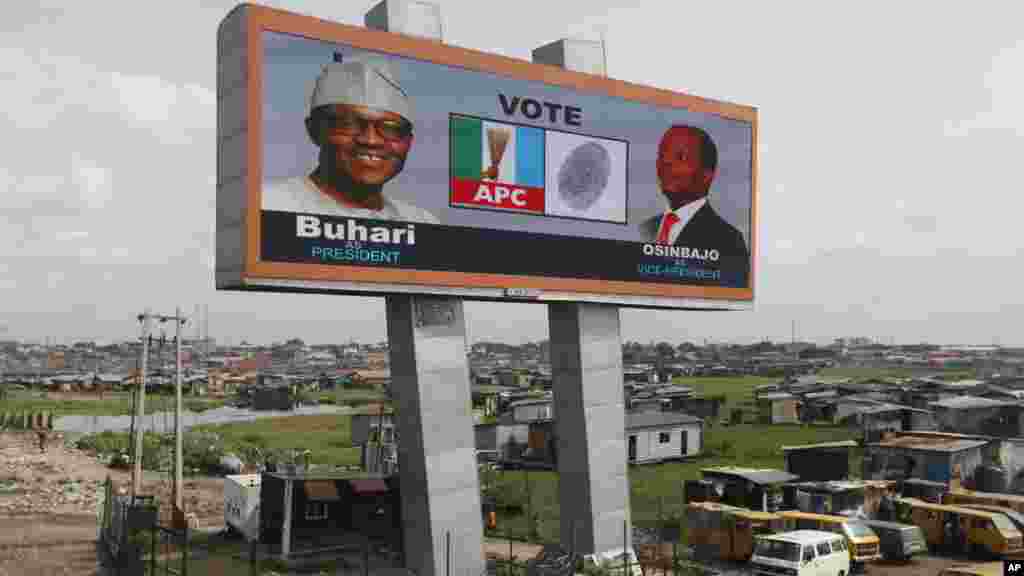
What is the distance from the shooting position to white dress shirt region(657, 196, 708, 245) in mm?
31031

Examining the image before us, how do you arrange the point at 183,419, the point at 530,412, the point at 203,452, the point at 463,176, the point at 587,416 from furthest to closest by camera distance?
the point at 183,419
the point at 530,412
the point at 203,452
the point at 587,416
the point at 463,176

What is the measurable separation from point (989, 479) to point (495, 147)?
3204cm

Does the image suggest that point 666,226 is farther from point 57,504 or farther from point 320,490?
point 57,504

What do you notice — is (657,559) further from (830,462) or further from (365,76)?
(365,76)

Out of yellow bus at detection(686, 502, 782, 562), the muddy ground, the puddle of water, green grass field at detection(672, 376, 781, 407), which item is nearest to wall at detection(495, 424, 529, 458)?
the muddy ground

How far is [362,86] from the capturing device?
2402 cm

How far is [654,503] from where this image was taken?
42.5m

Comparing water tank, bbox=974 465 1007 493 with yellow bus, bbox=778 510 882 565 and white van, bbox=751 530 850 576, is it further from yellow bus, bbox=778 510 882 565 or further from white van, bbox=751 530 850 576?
white van, bbox=751 530 850 576

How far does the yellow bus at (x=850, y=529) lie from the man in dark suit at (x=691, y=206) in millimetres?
8723

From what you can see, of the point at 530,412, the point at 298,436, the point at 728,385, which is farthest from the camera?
the point at 728,385

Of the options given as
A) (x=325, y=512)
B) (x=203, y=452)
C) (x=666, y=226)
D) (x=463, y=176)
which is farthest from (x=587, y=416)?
(x=203, y=452)

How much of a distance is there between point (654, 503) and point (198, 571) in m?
21.0

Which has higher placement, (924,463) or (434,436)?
(434,436)

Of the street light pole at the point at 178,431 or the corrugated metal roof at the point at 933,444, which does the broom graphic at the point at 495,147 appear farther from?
the corrugated metal roof at the point at 933,444
